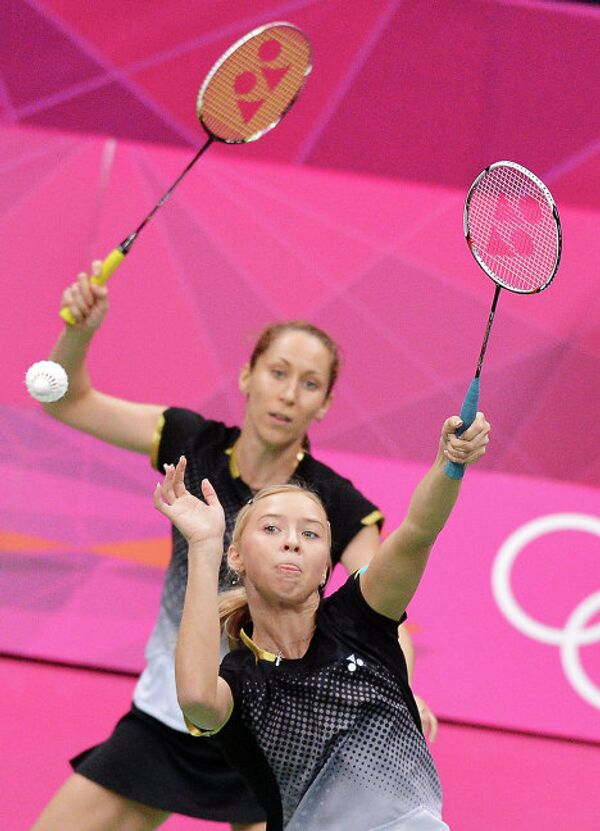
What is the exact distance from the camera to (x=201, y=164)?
613cm

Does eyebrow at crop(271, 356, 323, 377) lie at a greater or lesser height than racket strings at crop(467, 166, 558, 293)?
lesser

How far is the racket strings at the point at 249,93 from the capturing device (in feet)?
13.9

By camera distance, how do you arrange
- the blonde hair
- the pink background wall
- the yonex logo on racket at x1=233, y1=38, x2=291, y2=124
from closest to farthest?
the blonde hair < the yonex logo on racket at x1=233, y1=38, x2=291, y2=124 < the pink background wall

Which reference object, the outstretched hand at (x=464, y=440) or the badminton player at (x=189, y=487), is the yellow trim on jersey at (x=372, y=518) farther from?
the outstretched hand at (x=464, y=440)

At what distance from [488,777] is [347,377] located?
169cm

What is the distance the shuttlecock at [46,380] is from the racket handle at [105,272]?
0.94ft

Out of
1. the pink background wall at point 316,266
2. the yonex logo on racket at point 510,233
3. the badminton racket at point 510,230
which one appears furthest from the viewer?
the pink background wall at point 316,266

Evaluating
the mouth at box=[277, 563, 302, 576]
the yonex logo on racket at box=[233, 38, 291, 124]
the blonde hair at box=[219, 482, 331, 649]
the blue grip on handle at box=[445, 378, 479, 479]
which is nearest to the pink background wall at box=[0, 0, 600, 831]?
the yonex logo on racket at box=[233, 38, 291, 124]

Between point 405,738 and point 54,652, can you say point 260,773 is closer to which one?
point 405,738

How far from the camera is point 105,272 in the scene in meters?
3.81

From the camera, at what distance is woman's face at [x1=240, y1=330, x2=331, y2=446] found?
392 centimetres

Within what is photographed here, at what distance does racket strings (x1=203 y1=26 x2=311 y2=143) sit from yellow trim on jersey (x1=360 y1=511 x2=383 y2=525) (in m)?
1.13

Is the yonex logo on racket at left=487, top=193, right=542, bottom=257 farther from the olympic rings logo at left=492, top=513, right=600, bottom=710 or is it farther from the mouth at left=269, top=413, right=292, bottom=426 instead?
the olympic rings logo at left=492, top=513, right=600, bottom=710

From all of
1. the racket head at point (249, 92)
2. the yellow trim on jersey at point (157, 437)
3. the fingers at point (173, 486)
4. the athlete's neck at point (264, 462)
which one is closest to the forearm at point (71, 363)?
the yellow trim on jersey at point (157, 437)
